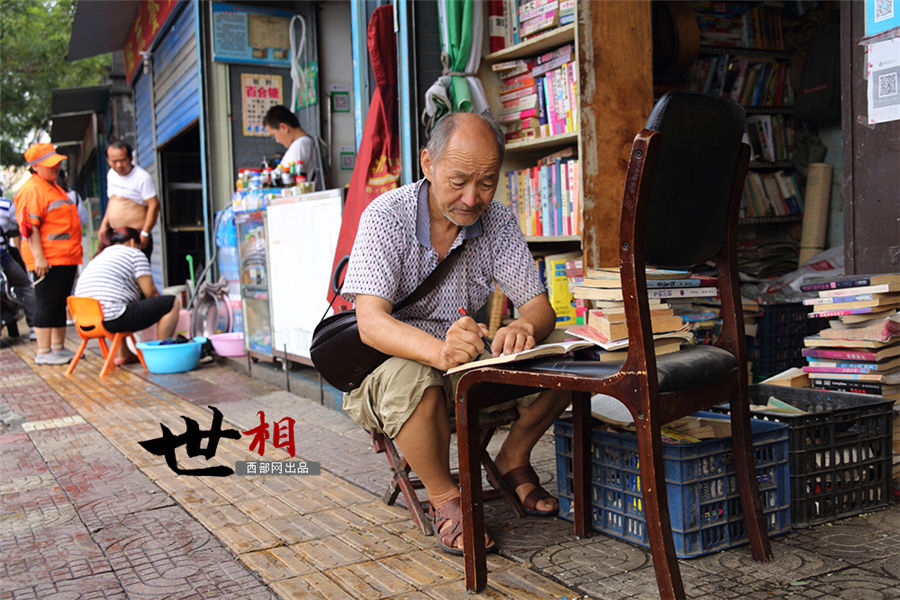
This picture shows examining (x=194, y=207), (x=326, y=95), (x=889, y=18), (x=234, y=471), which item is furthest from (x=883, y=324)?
(x=194, y=207)

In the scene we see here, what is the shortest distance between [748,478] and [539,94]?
9.19ft

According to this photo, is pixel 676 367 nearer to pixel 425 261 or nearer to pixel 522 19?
pixel 425 261

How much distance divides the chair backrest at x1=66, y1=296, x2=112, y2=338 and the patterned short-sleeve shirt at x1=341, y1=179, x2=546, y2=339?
181 inches

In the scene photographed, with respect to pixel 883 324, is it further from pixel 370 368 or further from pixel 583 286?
pixel 370 368

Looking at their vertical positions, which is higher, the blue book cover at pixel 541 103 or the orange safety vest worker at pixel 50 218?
the blue book cover at pixel 541 103

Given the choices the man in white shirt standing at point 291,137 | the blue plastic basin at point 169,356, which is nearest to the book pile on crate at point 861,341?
the man in white shirt standing at point 291,137

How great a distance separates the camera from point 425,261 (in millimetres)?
2996

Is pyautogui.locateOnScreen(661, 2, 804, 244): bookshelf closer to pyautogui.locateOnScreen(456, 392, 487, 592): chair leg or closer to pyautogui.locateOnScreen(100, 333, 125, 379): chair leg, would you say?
pyautogui.locateOnScreen(456, 392, 487, 592): chair leg

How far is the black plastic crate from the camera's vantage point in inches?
110

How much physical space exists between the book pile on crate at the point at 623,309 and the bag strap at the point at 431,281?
1.95 feet

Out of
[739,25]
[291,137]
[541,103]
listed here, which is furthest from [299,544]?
[291,137]

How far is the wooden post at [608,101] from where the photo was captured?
165 inches

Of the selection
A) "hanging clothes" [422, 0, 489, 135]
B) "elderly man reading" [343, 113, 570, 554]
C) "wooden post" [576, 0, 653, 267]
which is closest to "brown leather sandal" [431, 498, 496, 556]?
"elderly man reading" [343, 113, 570, 554]

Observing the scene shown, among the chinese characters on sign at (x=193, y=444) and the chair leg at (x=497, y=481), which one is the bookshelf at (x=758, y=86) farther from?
the chinese characters on sign at (x=193, y=444)
